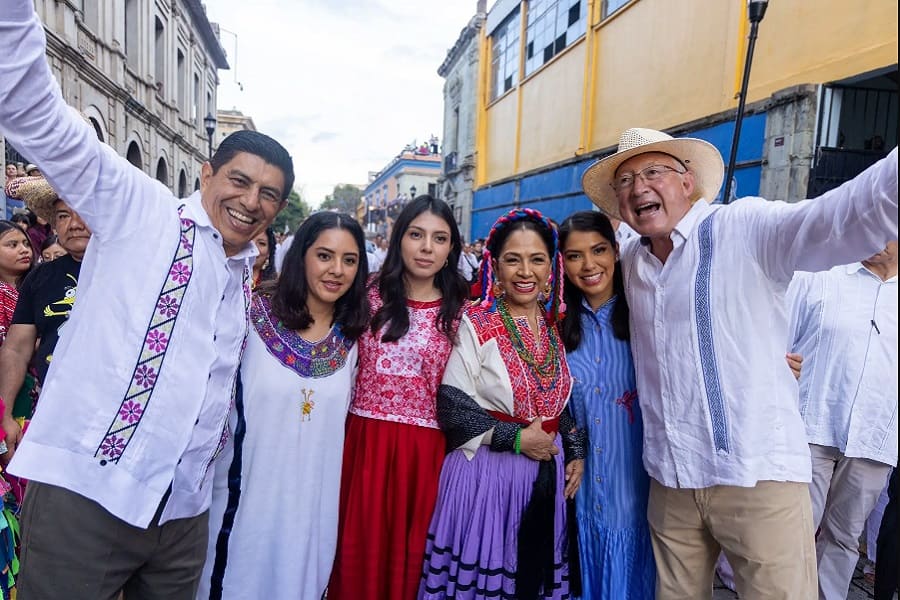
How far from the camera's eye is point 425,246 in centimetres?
248

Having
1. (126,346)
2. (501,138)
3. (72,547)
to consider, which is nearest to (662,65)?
(501,138)

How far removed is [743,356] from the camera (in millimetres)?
1849

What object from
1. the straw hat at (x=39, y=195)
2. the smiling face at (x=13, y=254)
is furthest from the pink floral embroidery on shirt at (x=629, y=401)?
the smiling face at (x=13, y=254)

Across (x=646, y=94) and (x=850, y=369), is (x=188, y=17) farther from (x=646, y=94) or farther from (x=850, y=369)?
(x=850, y=369)

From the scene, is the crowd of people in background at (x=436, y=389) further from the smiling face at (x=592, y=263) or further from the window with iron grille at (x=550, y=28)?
the window with iron grille at (x=550, y=28)

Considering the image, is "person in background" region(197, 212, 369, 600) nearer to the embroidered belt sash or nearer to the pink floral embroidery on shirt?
the embroidered belt sash

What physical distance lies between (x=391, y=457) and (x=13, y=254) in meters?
2.47

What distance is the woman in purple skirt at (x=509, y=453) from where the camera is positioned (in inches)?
85.8

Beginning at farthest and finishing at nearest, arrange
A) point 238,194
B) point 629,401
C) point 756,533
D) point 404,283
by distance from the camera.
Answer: point 404,283, point 629,401, point 756,533, point 238,194

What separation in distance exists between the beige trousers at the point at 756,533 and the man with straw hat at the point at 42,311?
266 centimetres

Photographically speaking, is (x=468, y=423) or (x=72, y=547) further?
(x=468, y=423)

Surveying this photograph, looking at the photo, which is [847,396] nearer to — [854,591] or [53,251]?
[854,591]

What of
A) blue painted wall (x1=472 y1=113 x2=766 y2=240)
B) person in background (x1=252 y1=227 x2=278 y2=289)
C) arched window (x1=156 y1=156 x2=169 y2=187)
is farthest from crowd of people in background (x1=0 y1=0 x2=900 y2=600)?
arched window (x1=156 y1=156 x2=169 y2=187)

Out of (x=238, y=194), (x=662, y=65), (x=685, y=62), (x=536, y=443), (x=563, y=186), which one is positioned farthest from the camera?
(x=563, y=186)
